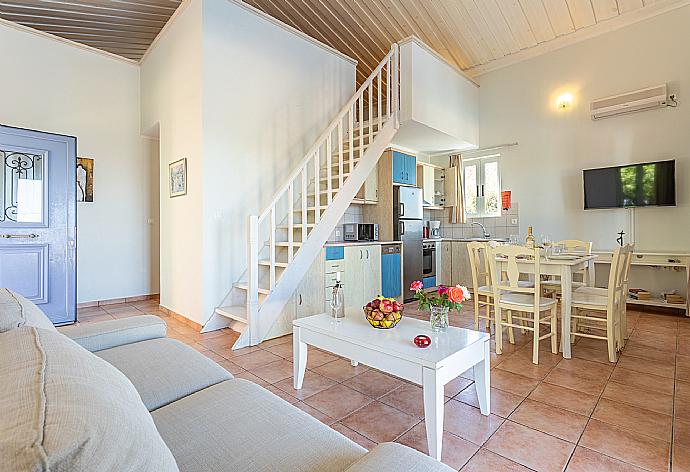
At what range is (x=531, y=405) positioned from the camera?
2.27 metres

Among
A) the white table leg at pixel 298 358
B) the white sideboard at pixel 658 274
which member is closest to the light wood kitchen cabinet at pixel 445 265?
the white sideboard at pixel 658 274

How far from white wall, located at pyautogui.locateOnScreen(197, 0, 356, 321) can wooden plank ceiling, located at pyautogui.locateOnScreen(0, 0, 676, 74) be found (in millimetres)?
1058

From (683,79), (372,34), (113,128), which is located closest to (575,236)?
(683,79)

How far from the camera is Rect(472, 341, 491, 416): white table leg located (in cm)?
211

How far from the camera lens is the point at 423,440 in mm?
1903

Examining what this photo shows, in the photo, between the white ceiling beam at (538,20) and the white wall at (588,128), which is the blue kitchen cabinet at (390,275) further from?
the white ceiling beam at (538,20)

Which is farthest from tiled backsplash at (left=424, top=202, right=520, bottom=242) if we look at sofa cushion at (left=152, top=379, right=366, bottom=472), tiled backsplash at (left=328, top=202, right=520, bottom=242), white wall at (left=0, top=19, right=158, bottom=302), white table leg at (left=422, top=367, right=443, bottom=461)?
sofa cushion at (left=152, top=379, right=366, bottom=472)

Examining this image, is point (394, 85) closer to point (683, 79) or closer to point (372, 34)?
point (372, 34)

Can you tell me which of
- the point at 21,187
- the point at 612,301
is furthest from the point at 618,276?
the point at 21,187

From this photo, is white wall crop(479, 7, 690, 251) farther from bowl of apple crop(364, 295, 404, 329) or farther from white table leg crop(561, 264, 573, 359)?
bowl of apple crop(364, 295, 404, 329)

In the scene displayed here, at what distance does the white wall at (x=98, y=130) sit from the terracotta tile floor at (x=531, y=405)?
2.70 metres

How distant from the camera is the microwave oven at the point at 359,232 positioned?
534cm

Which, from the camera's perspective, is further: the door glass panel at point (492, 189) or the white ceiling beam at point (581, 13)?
the door glass panel at point (492, 189)

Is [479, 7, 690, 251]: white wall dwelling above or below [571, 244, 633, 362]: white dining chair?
above
